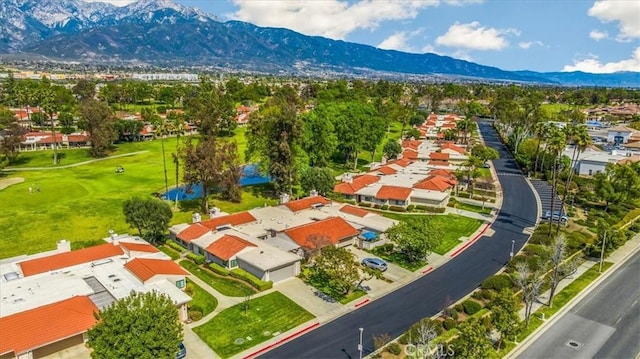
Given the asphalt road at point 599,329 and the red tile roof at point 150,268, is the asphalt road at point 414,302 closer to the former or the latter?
the asphalt road at point 599,329

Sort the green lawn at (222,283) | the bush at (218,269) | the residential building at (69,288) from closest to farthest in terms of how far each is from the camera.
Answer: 1. the residential building at (69,288)
2. the green lawn at (222,283)
3. the bush at (218,269)

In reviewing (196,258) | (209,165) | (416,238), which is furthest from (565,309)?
(209,165)

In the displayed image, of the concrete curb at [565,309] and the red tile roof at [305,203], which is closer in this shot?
the concrete curb at [565,309]

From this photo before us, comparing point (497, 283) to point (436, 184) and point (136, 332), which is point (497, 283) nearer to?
point (136, 332)

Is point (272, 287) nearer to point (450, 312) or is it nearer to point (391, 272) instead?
point (391, 272)

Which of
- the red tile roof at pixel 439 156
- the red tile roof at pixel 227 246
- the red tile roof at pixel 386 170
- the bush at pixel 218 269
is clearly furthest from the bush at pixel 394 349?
the red tile roof at pixel 439 156

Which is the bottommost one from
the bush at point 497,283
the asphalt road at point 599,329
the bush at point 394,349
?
the asphalt road at point 599,329
